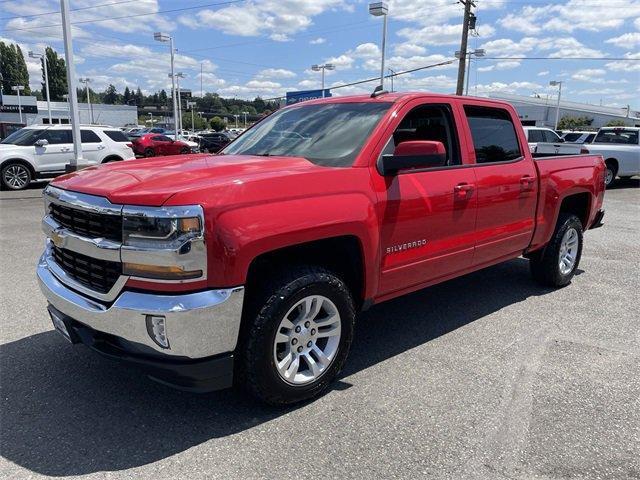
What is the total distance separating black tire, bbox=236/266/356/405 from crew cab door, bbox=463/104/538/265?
1794 mm

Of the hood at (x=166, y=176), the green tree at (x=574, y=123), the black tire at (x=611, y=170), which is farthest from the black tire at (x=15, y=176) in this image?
the green tree at (x=574, y=123)

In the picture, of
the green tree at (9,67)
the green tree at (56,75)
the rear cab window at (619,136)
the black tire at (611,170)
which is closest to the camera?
the black tire at (611,170)

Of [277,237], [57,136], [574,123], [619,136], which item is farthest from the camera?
[574,123]

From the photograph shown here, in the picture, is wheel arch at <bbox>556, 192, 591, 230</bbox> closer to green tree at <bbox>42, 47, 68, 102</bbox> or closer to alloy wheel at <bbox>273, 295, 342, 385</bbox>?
alloy wheel at <bbox>273, 295, 342, 385</bbox>

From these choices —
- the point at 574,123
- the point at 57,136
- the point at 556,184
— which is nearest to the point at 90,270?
the point at 556,184

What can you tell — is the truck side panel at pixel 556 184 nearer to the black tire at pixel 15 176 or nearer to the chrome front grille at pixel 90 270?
the chrome front grille at pixel 90 270

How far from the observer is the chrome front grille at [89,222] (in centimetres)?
279

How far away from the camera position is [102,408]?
319 centimetres

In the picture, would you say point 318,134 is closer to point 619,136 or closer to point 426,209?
point 426,209

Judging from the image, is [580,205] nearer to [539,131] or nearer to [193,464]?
[193,464]

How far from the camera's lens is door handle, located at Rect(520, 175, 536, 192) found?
4.86 m

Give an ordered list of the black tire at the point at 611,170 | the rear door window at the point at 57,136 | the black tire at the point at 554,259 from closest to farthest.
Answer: the black tire at the point at 554,259 < the rear door window at the point at 57,136 < the black tire at the point at 611,170

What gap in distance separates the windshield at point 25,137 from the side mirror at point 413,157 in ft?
45.1

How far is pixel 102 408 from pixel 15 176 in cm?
1301
